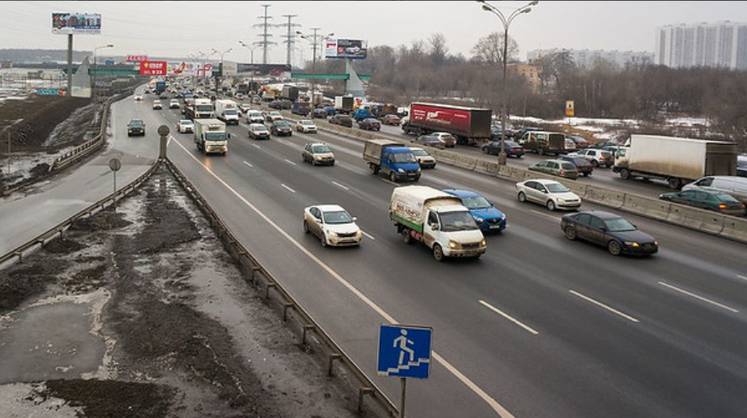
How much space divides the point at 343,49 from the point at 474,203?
10649 cm

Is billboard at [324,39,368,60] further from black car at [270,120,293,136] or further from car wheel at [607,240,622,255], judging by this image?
car wheel at [607,240,622,255]

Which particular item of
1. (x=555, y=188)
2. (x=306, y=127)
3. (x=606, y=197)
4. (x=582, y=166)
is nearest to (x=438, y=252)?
(x=555, y=188)

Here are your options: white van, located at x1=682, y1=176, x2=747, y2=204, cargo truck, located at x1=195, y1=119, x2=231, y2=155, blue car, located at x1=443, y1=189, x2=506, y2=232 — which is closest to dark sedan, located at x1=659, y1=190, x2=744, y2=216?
white van, located at x1=682, y1=176, x2=747, y2=204

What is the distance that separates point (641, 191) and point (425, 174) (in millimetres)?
12337

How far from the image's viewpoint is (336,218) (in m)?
22.9

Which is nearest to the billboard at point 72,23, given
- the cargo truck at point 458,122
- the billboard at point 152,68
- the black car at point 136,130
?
the billboard at point 152,68

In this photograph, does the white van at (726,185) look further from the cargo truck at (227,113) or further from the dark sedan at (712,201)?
the cargo truck at (227,113)

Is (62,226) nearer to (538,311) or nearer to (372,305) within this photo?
(372,305)

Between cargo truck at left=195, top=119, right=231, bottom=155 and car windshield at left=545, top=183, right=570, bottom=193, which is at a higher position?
cargo truck at left=195, top=119, right=231, bottom=155

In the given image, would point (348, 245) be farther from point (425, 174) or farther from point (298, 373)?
point (425, 174)

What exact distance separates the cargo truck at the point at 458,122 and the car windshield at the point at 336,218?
118 ft

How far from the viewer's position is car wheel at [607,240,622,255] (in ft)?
71.4

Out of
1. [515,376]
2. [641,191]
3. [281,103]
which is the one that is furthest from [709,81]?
[515,376]

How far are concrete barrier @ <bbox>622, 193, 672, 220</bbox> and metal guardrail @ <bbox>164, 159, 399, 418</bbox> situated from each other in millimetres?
18028
